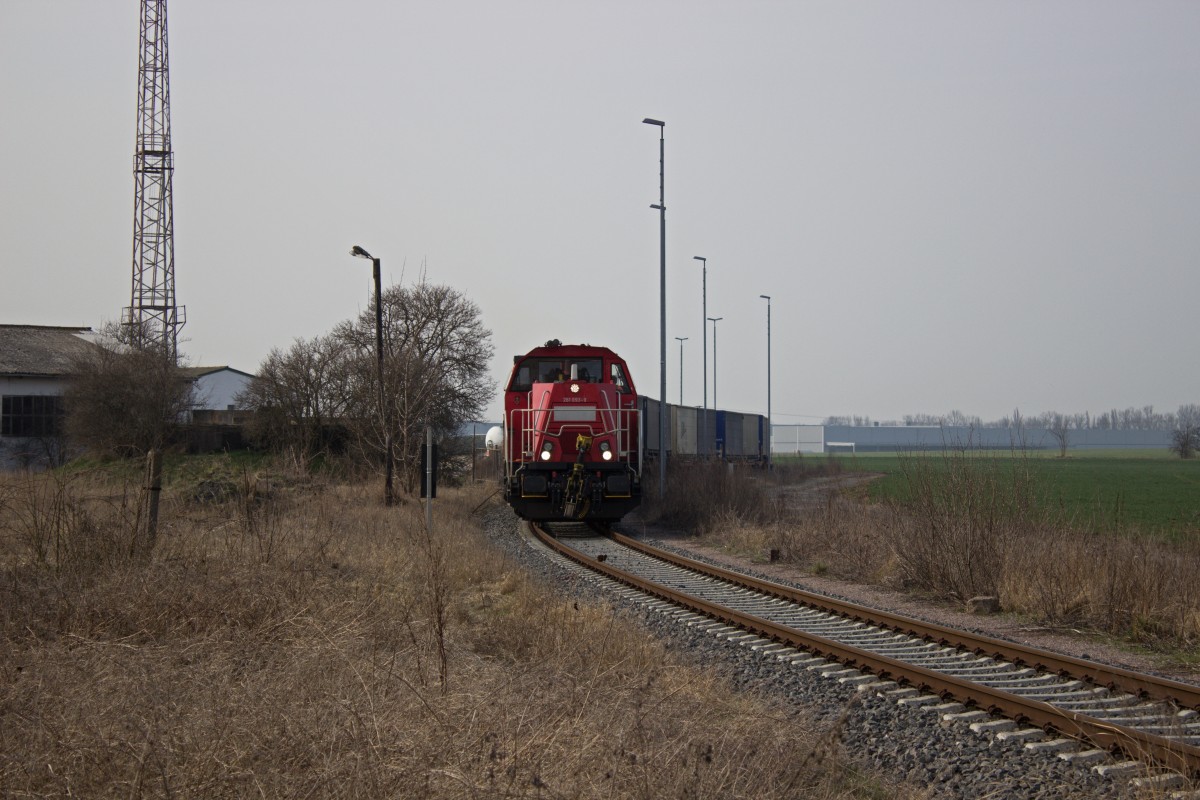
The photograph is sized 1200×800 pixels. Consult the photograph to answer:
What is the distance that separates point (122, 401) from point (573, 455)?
25.2m

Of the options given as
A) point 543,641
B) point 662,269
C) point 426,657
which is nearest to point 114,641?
point 426,657

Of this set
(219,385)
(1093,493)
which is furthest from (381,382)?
(219,385)

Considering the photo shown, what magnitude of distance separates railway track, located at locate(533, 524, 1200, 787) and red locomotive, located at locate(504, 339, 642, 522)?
6251 millimetres

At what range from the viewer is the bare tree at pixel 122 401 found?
36.9 m

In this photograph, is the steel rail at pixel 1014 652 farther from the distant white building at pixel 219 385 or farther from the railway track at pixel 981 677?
the distant white building at pixel 219 385

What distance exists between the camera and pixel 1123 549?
1070cm

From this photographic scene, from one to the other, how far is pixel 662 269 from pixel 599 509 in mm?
8167

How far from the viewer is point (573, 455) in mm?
19031

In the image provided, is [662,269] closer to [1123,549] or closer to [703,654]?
[1123,549]

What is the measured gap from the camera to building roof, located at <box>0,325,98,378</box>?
140ft

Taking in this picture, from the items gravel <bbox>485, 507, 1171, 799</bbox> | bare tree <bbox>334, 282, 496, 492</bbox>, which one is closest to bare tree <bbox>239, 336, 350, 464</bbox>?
bare tree <bbox>334, 282, 496, 492</bbox>

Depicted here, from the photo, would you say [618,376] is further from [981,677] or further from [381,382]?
[981,677]

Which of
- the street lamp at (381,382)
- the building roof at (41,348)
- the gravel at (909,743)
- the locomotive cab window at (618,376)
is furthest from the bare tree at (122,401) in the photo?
the gravel at (909,743)

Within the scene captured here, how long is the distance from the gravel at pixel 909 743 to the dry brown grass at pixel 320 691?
0.40m
